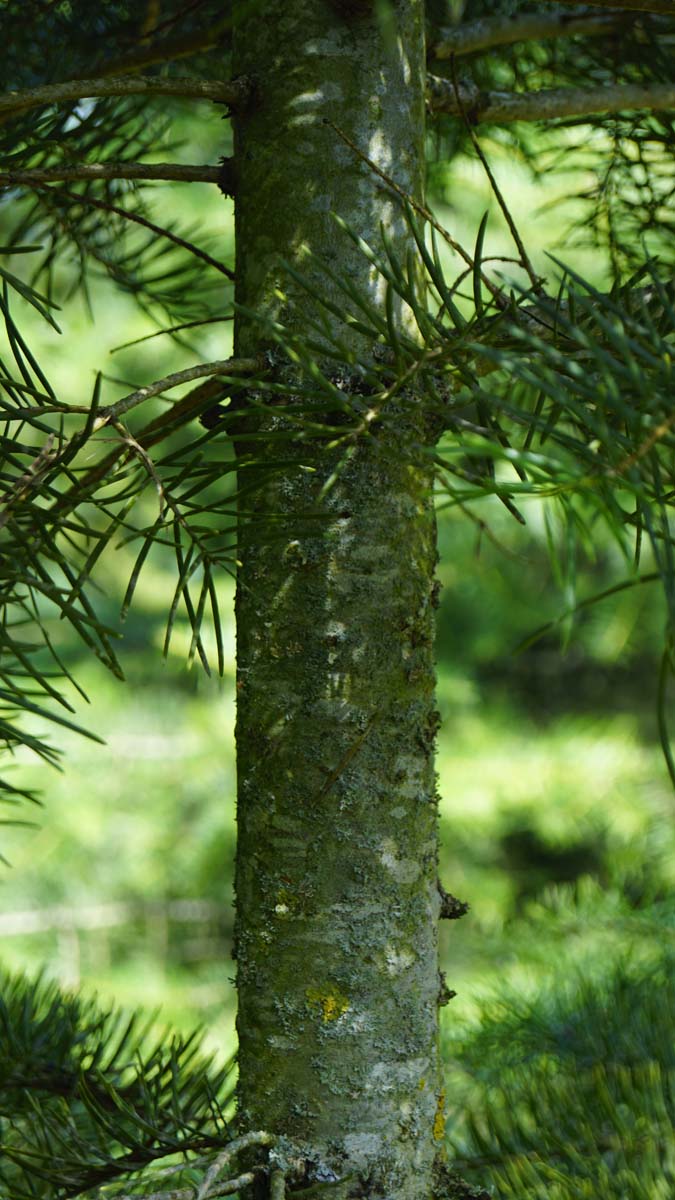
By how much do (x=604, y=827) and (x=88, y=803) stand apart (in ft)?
4.60

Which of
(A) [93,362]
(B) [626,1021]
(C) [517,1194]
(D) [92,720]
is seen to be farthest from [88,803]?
(C) [517,1194]

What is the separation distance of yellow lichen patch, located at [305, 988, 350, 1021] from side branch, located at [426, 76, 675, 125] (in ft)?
1.39

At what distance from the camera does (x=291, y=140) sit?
0.46 meters

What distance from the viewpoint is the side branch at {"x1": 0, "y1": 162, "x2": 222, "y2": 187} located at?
447 millimetres

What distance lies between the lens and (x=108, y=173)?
0.48m

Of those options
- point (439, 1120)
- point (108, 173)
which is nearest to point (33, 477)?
point (108, 173)

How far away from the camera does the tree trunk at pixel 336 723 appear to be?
1.44 ft

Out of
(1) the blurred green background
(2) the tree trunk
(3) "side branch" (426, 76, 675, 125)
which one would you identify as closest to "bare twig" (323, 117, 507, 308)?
(2) the tree trunk

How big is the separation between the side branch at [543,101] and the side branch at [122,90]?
139 millimetres

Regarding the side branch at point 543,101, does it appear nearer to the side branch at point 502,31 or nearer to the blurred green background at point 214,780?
the side branch at point 502,31

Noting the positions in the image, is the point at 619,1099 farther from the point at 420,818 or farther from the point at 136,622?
the point at 136,622

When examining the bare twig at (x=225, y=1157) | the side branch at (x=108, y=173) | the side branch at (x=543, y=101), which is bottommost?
the bare twig at (x=225, y=1157)

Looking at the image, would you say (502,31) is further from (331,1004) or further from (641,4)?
(331,1004)

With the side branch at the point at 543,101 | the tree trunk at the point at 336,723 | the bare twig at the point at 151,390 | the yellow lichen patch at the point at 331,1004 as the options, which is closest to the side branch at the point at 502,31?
the side branch at the point at 543,101
